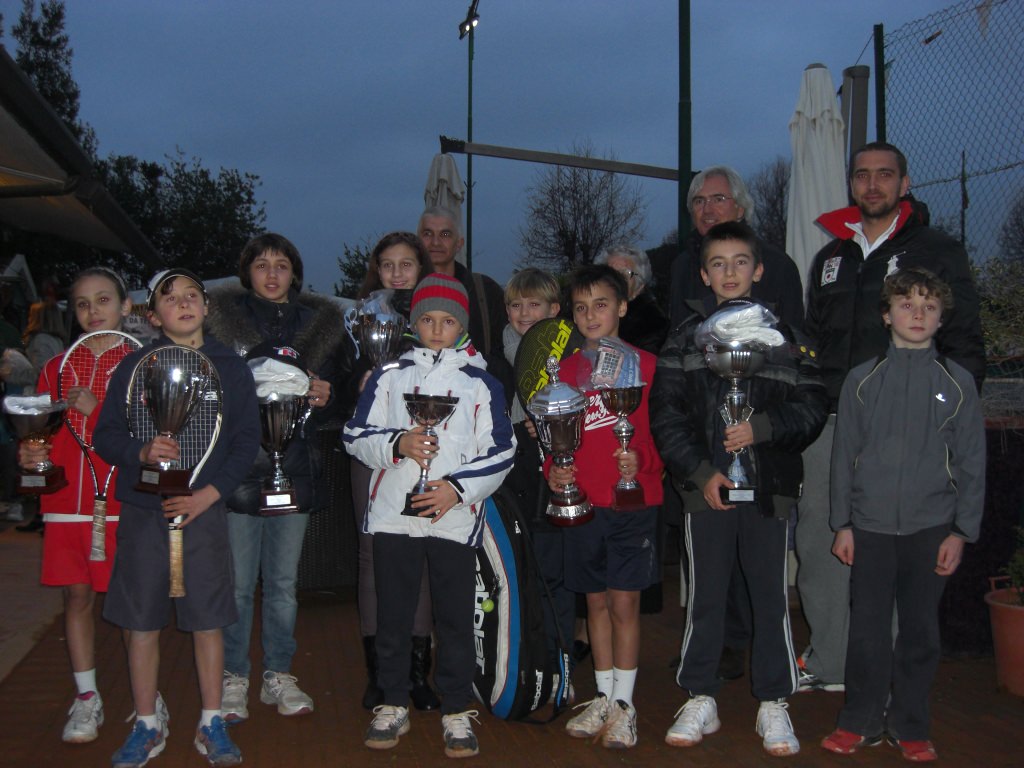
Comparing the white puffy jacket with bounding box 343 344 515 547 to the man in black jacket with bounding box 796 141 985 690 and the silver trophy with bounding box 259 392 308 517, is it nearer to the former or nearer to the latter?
the silver trophy with bounding box 259 392 308 517

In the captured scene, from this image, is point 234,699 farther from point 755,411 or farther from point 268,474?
point 755,411

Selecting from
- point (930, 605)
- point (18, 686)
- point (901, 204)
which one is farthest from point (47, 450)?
point (901, 204)

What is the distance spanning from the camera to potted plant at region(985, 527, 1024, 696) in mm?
4426

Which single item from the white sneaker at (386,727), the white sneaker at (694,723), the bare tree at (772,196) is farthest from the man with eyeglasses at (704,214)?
the bare tree at (772,196)

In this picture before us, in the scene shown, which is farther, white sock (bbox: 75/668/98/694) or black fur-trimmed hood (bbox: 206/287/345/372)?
black fur-trimmed hood (bbox: 206/287/345/372)

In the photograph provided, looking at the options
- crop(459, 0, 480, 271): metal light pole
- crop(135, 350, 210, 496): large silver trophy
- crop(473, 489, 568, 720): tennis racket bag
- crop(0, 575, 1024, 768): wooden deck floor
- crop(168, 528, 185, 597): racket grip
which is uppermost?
crop(459, 0, 480, 271): metal light pole

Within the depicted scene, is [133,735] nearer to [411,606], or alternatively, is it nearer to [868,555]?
[411,606]

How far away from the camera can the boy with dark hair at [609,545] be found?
12.8 feet

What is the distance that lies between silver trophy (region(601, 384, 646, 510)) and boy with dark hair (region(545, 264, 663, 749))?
0.05 m

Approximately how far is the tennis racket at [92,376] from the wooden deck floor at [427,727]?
0.92m

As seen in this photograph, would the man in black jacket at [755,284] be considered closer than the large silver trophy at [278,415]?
No

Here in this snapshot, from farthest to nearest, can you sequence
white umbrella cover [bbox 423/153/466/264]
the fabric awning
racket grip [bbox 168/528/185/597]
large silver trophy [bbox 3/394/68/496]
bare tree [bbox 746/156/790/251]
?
bare tree [bbox 746/156/790/251] → white umbrella cover [bbox 423/153/466/264] → the fabric awning → large silver trophy [bbox 3/394/68/496] → racket grip [bbox 168/528/185/597]

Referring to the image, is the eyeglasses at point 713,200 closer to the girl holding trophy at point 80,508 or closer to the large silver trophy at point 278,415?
the large silver trophy at point 278,415

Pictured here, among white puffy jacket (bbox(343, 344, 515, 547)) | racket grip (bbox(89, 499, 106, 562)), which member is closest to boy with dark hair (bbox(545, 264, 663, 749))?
white puffy jacket (bbox(343, 344, 515, 547))
